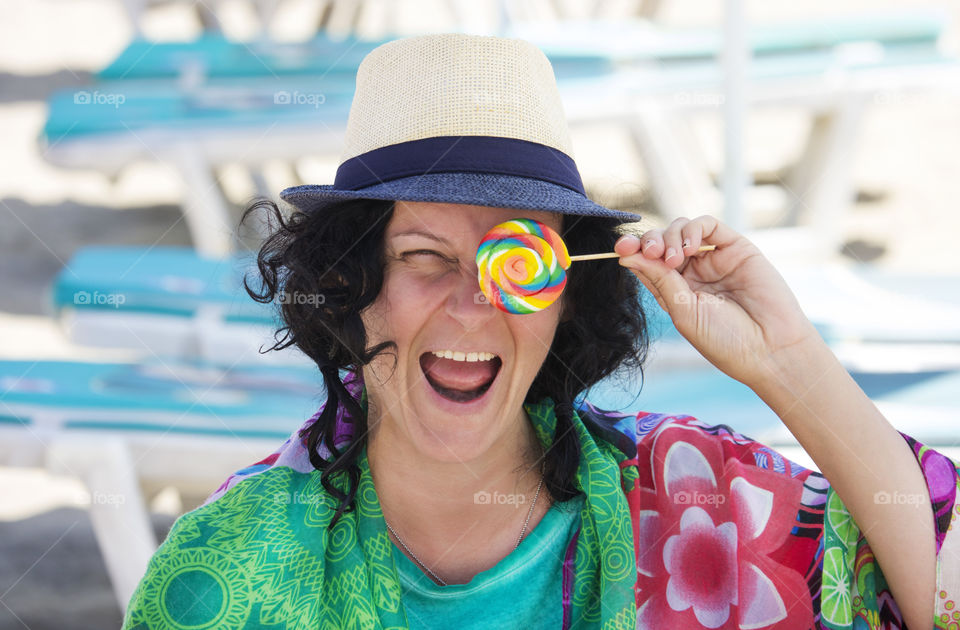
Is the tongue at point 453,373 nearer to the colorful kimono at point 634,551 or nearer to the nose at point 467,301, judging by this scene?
the nose at point 467,301

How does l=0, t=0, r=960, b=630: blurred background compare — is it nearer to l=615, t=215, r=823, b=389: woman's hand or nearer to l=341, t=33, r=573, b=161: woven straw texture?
l=615, t=215, r=823, b=389: woman's hand

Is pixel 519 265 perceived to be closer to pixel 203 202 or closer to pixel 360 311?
pixel 360 311

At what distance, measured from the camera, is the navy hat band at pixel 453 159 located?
71.9 inches

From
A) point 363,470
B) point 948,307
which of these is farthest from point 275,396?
point 948,307

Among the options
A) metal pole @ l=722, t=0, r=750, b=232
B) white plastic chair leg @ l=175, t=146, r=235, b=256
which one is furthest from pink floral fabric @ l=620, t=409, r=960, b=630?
white plastic chair leg @ l=175, t=146, r=235, b=256

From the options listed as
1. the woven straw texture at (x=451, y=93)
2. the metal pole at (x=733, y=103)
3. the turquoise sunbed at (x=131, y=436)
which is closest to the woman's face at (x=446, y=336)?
the woven straw texture at (x=451, y=93)

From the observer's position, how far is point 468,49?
6.16 ft

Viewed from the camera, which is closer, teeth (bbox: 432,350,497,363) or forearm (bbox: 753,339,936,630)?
forearm (bbox: 753,339,936,630)

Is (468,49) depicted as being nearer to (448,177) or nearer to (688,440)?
(448,177)

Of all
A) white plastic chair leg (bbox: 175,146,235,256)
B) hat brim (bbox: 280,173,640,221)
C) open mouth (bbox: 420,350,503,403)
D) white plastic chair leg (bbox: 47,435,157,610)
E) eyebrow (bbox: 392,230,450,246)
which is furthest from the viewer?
white plastic chair leg (bbox: 175,146,235,256)

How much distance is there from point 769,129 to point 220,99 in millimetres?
6038

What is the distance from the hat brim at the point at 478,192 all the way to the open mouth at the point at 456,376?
1.28ft

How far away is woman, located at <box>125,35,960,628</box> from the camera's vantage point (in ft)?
5.95

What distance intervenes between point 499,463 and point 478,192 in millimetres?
688
